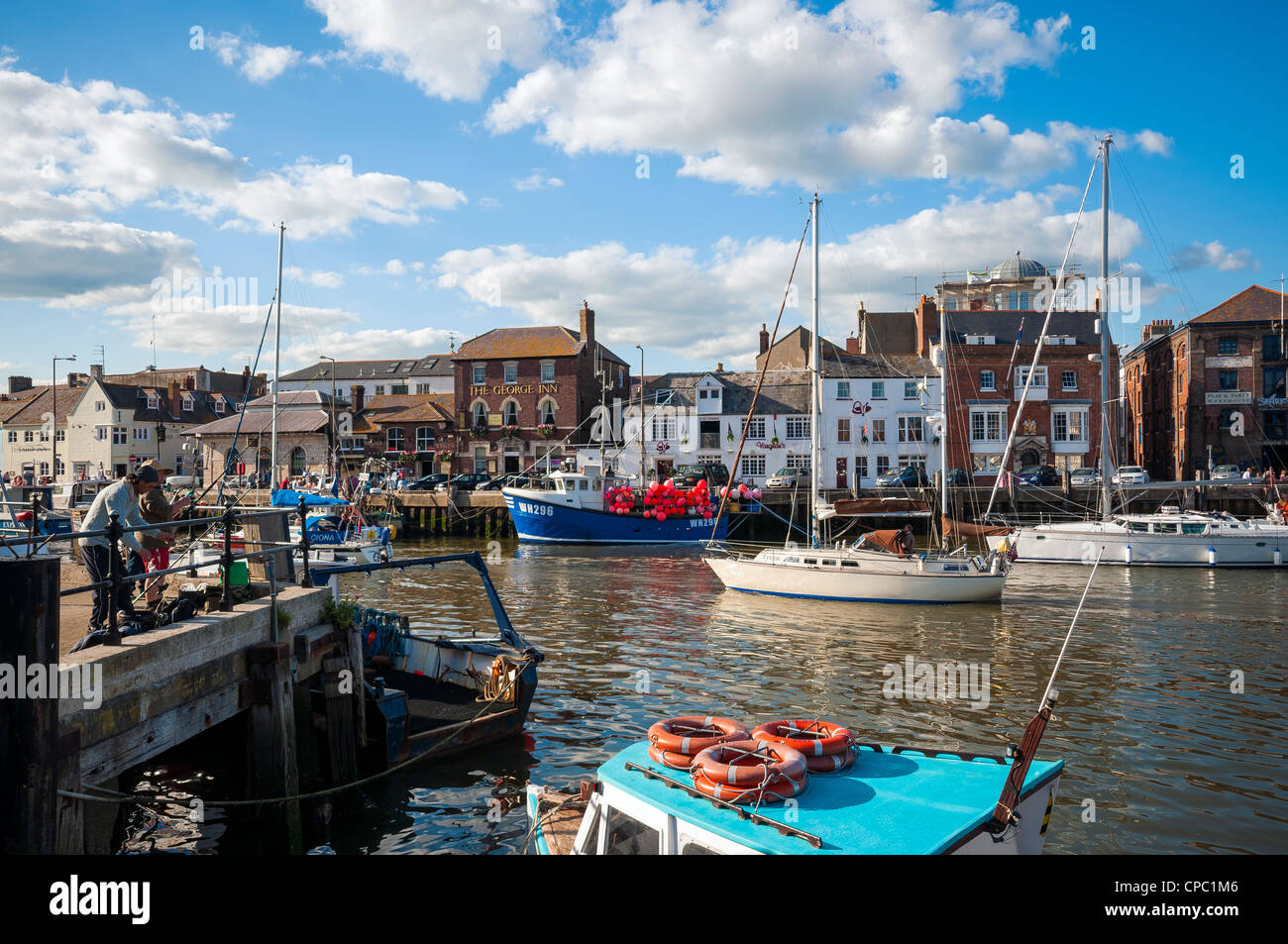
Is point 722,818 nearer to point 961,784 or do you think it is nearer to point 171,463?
point 961,784

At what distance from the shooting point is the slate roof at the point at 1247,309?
55.2 m

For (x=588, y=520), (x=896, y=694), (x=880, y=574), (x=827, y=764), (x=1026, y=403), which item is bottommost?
(x=896, y=694)

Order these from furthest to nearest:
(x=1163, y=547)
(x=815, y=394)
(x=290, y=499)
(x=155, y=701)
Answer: (x=290, y=499)
(x=1163, y=547)
(x=815, y=394)
(x=155, y=701)

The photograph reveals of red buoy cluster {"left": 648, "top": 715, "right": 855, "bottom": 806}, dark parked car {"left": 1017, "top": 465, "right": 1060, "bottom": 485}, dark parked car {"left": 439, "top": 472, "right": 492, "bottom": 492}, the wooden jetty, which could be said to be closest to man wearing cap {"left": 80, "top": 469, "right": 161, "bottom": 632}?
the wooden jetty

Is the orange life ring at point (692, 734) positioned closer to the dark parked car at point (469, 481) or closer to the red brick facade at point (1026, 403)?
the dark parked car at point (469, 481)

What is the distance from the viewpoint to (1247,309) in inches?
2196

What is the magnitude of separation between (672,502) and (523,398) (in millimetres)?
23949

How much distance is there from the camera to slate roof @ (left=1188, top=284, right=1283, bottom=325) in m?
55.2

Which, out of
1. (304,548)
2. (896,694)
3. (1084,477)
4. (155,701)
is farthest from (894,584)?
(1084,477)

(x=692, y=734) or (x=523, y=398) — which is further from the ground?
(x=523, y=398)

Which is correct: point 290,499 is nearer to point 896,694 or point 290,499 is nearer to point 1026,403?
point 896,694

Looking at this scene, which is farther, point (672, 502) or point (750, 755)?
point (672, 502)

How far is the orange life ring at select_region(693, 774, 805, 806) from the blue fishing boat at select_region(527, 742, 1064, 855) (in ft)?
0.19
